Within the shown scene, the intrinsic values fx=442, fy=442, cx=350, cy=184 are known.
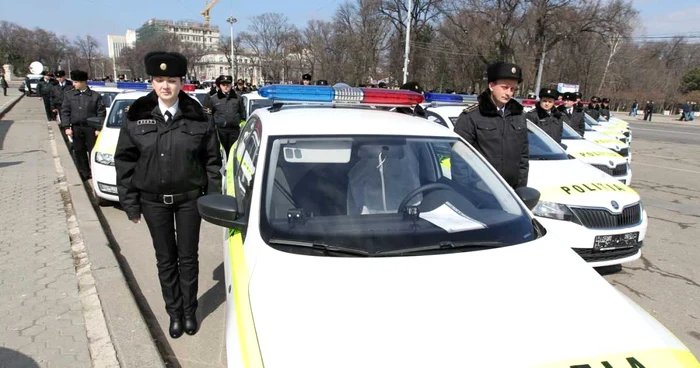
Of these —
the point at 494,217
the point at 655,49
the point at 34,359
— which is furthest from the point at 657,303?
the point at 655,49

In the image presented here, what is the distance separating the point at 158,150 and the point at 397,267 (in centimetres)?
177

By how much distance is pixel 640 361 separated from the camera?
5.08ft

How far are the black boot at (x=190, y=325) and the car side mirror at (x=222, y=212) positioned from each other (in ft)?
3.93

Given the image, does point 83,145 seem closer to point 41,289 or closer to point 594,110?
point 41,289

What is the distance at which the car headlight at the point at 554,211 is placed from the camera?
416 centimetres

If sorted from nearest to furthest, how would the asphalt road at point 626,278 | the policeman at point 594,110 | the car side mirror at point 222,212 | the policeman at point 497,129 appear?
the car side mirror at point 222,212 < the asphalt road at point 626,278 < the policeman at point 497,129 < the policeman at point 594,110

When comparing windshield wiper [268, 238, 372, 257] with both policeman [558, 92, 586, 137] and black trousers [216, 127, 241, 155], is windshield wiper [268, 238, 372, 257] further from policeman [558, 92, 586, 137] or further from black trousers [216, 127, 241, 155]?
policeman [558, 92, 586, 137]

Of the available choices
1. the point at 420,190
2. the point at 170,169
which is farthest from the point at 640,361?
the point at 170,169

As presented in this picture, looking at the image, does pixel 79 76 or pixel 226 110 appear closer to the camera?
pixel 79 76

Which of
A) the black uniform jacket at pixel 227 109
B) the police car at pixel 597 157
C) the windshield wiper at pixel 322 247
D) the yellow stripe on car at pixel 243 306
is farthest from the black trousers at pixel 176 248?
the police car at pixel 597 157

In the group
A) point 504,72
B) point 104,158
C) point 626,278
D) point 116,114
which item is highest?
point 504,72

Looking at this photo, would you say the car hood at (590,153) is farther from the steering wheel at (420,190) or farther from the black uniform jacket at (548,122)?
the steering wheel at (420,190)

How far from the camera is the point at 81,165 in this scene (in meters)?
7.55

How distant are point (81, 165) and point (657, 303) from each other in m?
8.29
